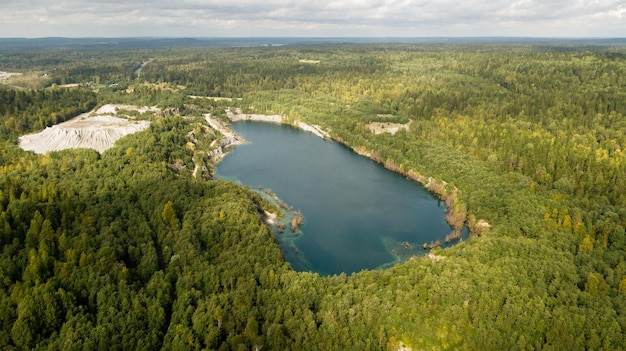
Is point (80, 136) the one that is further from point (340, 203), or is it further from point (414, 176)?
point (414, 176)

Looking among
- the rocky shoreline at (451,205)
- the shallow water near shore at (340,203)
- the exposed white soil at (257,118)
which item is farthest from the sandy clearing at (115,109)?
the rocky shoreline at (451,205)

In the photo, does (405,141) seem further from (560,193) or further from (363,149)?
(560,193)

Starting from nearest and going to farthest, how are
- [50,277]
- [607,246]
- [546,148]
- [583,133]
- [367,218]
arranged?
[50,277]
[607,246]
[367,218]
[546,148]
[583,133]

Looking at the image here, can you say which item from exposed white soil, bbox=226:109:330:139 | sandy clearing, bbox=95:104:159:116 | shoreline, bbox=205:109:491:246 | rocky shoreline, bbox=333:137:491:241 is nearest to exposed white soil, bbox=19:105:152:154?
sandy clearing, bbox=95:104:159:116

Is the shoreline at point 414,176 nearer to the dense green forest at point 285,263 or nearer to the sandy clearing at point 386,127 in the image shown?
the dense green forest at point 285,263

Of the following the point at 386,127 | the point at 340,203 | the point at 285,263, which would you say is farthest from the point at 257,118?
the point at 285,263

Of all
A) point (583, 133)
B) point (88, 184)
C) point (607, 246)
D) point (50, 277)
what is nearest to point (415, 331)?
point (607, 246)
